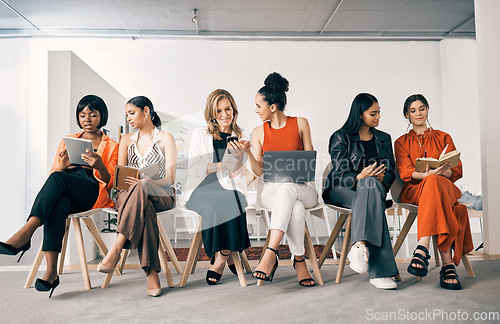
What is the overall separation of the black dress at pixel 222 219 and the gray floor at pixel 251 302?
0.79ft

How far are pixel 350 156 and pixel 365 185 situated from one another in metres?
0.33

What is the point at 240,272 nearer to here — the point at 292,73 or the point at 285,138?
the point at 285,138

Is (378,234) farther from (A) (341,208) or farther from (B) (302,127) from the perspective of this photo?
(B) (302,127)

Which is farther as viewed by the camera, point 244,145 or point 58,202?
point 244,145

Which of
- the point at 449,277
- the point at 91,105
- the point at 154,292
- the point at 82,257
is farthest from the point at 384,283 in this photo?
the point at 91,105

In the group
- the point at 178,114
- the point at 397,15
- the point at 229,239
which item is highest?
the point at 397,15

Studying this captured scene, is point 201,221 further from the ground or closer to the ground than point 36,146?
closer to the ground

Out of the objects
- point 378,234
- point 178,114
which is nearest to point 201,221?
point 378,234

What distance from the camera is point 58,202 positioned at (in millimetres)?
2299

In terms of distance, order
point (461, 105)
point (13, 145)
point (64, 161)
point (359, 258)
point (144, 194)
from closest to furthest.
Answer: point (359, 258) → point (144, 194) → point (64, 161) → point (13, 145) → point (461, 105)

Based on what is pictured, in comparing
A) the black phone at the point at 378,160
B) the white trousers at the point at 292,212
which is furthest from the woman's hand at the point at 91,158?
the black phone at the point at 378,160

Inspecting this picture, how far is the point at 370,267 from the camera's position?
2.28m

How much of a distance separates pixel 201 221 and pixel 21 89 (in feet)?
7.27

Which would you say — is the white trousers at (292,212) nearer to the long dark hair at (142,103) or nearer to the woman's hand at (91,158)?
the long dark hair at (142,103)
